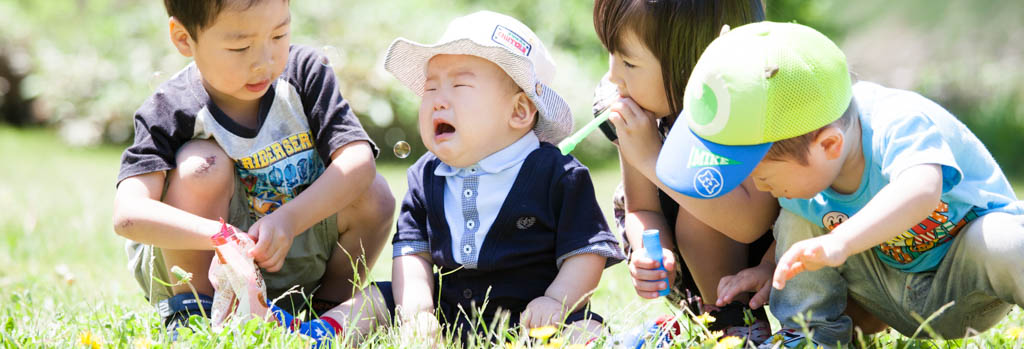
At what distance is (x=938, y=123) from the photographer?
1991 millimetres

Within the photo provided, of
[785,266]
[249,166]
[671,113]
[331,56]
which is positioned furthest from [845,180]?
[249,166]

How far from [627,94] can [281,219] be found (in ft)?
3.13

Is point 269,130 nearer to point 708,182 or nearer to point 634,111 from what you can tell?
point 634,111

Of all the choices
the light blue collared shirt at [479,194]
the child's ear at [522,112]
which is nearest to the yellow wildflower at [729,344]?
the light blue collared shirt at [479,194]

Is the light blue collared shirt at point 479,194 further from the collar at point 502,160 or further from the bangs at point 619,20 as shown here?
the bangs at point 619,20

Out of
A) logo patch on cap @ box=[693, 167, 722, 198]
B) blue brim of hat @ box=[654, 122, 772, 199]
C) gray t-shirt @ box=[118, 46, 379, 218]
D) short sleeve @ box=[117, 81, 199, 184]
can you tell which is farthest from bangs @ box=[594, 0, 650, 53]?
short sleeve @ box=[117, 81, 199, 184]

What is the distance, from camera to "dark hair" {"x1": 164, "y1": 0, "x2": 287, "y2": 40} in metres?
2.38

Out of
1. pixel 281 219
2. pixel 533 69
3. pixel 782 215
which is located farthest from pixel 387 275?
pixel 782 215

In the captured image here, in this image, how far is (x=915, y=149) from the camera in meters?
1.89

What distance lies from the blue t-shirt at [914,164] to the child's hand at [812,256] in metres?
0.19

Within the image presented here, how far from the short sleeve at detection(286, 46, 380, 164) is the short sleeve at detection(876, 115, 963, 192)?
1336 mm

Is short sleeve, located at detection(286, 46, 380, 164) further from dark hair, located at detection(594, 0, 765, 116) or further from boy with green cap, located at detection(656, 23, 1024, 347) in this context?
boy with green cap, located at detection(656, 23, 1024, 347)

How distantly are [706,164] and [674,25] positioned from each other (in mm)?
513

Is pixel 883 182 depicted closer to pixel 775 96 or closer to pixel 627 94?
pixel 775 96
